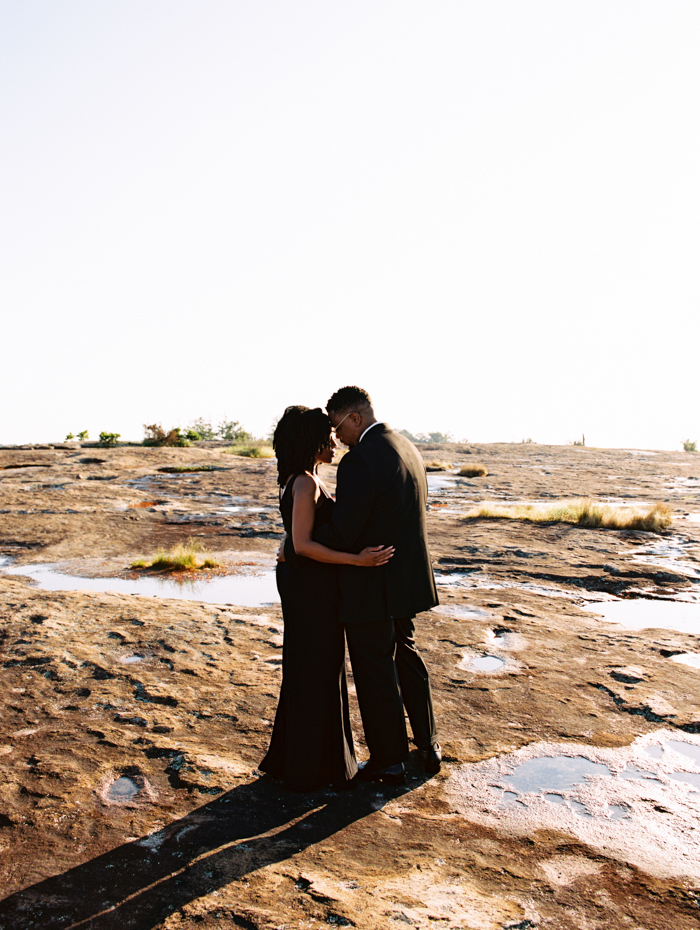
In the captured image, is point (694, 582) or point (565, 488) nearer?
point (694, 582)

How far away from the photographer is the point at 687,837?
9.07ft

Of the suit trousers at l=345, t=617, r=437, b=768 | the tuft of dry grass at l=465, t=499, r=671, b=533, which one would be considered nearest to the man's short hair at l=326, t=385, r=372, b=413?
the suit trousers at l=345, t=617, r=437, b=768

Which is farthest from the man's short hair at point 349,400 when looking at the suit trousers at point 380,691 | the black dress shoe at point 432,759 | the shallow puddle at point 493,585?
the shallow puddle at point 493,585

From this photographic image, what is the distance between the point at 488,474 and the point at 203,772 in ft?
50.2

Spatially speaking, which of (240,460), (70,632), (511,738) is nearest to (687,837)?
(511,738)

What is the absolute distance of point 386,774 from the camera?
3.29 metres

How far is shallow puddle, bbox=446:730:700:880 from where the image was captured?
108 inches

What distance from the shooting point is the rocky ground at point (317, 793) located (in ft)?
7.82

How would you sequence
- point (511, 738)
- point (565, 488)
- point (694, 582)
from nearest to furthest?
point (511, 738) < point (694, 582) < point (565, 488)

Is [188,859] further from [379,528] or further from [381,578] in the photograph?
[379,528]

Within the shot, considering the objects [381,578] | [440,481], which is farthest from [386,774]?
[440,481]

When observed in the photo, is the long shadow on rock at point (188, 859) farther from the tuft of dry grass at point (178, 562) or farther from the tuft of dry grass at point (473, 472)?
the tuft of dry grass at point (473, 472)

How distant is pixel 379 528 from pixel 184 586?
4495mm

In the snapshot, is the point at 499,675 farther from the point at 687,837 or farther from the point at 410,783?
the point at 687,837
